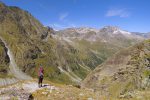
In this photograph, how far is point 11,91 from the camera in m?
32.2

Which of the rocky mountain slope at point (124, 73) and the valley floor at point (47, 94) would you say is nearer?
the valley floor at point (47, 94)

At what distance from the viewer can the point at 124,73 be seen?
12244cm

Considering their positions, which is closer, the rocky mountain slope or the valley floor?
the valley floor

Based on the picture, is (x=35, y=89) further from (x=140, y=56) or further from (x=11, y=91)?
(x=140, y=56)

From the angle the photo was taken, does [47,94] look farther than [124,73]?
No

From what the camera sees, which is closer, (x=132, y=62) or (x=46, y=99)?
(x=46, y=99)

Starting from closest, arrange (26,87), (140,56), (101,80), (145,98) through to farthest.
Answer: (145,98), (26,87), (140,56), (101,80)

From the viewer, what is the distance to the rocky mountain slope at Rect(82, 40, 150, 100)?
108 meters

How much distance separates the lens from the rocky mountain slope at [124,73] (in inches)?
4233

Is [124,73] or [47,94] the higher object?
[124,73]

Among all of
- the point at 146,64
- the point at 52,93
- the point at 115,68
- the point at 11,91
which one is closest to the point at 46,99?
the point at 52,93

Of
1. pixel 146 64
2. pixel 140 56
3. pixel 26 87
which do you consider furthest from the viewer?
pixel 140 56

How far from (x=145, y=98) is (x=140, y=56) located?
301ft

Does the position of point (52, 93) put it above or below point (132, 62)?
below
